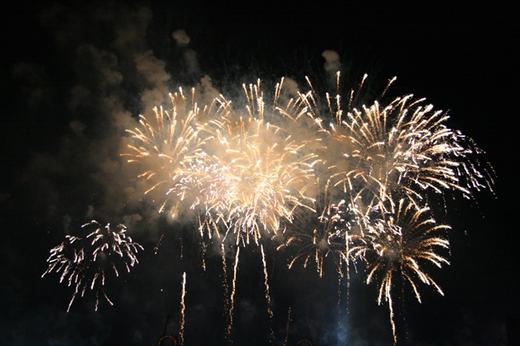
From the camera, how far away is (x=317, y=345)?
61031 millimetres

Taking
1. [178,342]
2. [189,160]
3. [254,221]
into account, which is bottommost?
[178,342]

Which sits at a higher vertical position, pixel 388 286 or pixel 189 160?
pixel 189 160

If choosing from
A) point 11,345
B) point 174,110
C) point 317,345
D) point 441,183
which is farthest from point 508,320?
point 11,345

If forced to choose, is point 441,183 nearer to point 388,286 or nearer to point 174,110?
point 388,286

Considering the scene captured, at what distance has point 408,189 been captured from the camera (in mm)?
15750

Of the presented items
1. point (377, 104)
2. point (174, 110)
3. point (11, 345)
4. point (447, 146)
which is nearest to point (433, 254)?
point (447, 146)

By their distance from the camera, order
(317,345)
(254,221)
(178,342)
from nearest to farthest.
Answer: (254,221) → (178,342) → (317,345)

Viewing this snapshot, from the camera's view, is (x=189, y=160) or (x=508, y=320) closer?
(x=189, y=160)

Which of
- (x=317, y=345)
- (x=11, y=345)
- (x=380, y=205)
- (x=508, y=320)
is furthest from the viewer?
(x=317, y=345)

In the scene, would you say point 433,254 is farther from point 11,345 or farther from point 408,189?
point 11,345

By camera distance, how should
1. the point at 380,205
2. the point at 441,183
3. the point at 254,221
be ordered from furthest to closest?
the point at 254,221, the point at 380,205, the point at 441,183

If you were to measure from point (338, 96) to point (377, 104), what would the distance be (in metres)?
1.37

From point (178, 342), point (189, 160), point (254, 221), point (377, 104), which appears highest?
point (377, 104)

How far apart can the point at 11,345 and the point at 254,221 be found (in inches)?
1975
